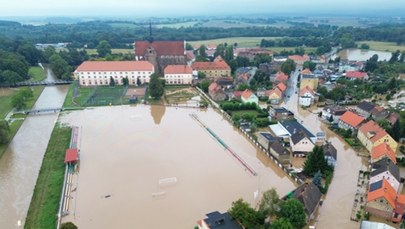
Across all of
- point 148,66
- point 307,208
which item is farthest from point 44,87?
point 307,208

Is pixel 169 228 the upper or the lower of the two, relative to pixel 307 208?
lower

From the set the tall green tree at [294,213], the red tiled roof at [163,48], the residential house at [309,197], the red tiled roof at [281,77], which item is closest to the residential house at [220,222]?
the tall green tree at [294,213]

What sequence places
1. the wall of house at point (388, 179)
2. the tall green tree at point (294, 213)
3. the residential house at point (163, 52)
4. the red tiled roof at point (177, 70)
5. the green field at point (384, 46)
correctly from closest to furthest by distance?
the tall green tree at point (294, 213), the wall of house at point (388, 179), the red tiled roof at point (177, 70), the residential house at point (163, 52), the green field at point (384, 46)

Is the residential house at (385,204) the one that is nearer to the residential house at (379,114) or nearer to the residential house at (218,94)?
the residential house at (379,114)

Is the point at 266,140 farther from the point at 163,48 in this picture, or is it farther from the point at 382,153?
the point at 163,48

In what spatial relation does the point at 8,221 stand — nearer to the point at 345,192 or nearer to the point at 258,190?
the point at 258,190

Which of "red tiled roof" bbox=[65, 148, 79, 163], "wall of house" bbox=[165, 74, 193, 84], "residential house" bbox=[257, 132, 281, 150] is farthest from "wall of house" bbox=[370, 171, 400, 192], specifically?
"wall of house" bbox=[165, 74, 193, 84]

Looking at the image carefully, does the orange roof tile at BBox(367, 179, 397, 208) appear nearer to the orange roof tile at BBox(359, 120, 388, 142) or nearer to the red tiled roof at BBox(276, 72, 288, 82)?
the orange roof tile at BBox(359, 120, 388, 142)
